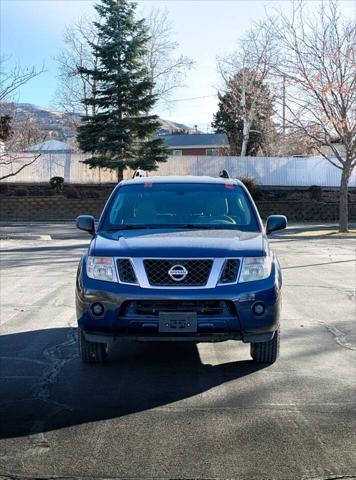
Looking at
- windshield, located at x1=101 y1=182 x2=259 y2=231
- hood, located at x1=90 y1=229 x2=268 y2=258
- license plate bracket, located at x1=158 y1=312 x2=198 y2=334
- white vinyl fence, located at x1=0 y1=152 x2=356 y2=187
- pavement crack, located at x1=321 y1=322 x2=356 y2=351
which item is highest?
white vinyl fence, located at x1=0 y1=152 x2=356 y2=187

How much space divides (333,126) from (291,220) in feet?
29.8

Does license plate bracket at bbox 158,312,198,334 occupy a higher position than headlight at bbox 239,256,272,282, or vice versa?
headlight at bbox 239,256,272,282

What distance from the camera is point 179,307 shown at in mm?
5449

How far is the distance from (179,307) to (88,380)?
110cm

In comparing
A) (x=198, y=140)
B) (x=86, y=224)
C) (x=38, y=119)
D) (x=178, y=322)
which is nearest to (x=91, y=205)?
(x=38, y=119)

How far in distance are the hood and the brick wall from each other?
29376 mm

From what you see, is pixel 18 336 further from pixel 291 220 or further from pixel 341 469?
pixel 291 220

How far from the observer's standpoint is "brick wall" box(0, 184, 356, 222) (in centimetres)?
3522

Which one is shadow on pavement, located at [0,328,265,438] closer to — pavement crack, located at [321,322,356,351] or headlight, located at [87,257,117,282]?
headlight, located at [87,257,117,282]

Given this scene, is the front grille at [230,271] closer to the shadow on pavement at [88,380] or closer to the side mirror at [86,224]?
the shadow on pavement at [88,380]

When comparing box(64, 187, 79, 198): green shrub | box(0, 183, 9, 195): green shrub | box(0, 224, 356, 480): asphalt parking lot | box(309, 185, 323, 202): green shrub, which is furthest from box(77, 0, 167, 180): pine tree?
box(0, 224, 356, 480): asphalt parking lot

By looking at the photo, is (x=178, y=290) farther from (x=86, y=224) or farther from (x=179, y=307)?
(x=86, y=224)

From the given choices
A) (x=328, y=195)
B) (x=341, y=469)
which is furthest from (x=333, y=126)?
(x=341, y=469)

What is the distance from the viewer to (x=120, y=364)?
246 inches
